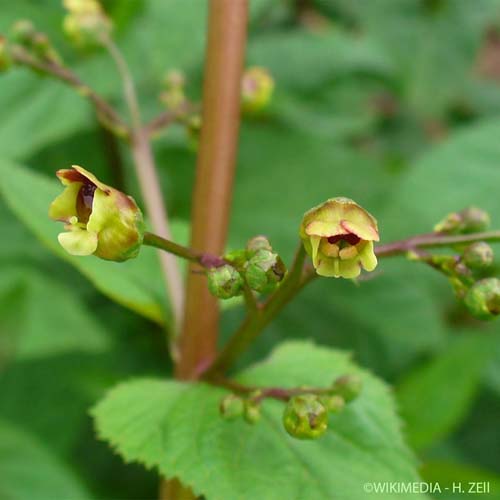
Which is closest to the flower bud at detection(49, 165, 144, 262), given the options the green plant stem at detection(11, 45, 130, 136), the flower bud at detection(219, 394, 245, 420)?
the flower bud at detection(219, 394, 245, 420)

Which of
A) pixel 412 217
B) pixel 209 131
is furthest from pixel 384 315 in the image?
pixel 209 131

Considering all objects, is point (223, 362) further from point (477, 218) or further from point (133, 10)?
point (133, 10)

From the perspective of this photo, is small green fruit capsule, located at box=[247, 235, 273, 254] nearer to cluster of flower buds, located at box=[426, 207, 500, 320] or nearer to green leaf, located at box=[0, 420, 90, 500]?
cluster of flower buds, located at box=[426, 207, 500, 320]

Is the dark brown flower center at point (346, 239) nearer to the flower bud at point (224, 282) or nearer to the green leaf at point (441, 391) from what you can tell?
the flower bud at point (224, 282)

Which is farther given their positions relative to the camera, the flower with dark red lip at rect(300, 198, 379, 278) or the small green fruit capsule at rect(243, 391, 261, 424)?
the small green fruit capsule at rect(243, 391, 261, 424)

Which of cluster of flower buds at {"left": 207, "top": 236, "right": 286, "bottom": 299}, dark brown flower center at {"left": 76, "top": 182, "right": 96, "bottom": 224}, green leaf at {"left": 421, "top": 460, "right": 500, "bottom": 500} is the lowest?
dark brown flower center at {"left": 76, "top": 182, "right": 96, "bottom": 224}

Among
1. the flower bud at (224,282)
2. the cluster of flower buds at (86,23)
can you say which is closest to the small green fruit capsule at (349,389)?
the flower bud at (224,282)

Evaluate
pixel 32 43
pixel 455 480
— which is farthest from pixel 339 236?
pixel 455 480
